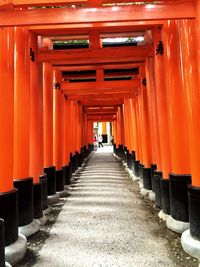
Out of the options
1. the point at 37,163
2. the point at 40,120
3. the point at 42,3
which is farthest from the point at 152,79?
the point at 42,3

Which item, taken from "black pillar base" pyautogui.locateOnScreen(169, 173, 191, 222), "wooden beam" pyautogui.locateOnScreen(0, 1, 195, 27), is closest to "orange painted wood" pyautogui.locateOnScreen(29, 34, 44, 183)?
"wooden beam" pyautogui.locateOnScreen(0, 1, 195, 27)

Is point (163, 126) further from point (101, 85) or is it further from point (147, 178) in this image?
point (101, 85)

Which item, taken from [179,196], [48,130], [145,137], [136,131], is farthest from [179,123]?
[136,131]

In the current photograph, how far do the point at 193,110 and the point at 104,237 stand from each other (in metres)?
2.06

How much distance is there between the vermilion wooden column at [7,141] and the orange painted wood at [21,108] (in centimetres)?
72

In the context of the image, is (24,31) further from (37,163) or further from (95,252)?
(95,252)

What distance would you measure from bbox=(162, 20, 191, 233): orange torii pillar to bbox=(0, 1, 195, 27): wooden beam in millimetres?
1113

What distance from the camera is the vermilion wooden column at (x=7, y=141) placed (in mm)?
3002

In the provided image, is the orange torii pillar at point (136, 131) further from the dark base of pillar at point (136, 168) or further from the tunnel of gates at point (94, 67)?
the tunnel of gates at point (94, 67)

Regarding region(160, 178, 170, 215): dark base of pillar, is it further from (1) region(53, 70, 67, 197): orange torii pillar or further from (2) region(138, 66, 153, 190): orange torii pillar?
(1) region(53, 70, 67, 197): orange torii pillar

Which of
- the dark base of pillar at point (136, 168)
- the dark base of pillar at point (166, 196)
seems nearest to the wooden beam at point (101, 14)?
the dark base of pillar at point (166, 196)

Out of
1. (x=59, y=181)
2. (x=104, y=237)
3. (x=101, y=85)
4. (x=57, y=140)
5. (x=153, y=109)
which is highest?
(x=101, y=85)

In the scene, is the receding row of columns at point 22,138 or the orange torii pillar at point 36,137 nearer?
the receding row of columns at point 22,138

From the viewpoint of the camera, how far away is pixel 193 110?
309cm
